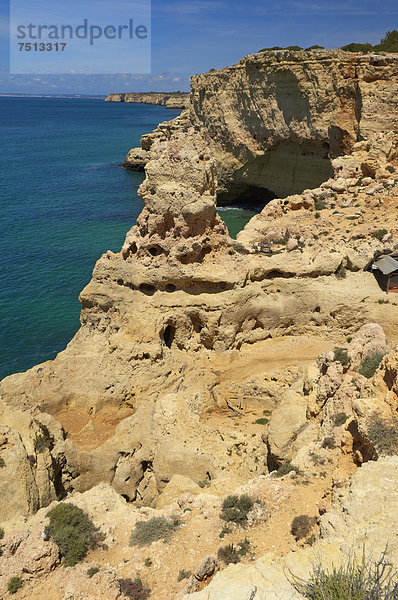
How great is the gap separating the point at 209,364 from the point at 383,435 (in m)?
9.43

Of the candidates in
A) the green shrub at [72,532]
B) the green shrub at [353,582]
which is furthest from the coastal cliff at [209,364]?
the green shrub at [72,532]

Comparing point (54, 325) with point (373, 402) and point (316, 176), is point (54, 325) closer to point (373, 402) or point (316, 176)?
point (373, 402)

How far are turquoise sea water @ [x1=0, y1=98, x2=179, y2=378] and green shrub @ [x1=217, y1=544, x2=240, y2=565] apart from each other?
792 inches

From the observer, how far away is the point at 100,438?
1489 cm

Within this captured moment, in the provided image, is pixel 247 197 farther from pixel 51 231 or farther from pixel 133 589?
pixel 133 589

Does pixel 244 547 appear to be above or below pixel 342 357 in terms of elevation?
below

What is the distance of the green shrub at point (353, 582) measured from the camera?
19.2ft

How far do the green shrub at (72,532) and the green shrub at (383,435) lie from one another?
20.1ft

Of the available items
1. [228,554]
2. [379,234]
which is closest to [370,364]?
[228,554]

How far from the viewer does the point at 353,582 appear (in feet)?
19.9

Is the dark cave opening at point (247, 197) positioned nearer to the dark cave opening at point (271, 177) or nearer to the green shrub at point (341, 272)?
the dark cave opening at point (271, 177)

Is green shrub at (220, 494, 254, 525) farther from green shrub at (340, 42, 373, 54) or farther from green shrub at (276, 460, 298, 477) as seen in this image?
green shrub at (340, 42, 373, 54)

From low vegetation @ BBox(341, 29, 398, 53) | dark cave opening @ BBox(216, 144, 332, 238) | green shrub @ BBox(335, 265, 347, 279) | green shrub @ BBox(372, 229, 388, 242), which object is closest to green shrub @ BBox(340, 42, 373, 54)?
low vegetation @ BBox(341, 29, 398, 53)

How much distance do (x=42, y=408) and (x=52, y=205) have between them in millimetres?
46372
